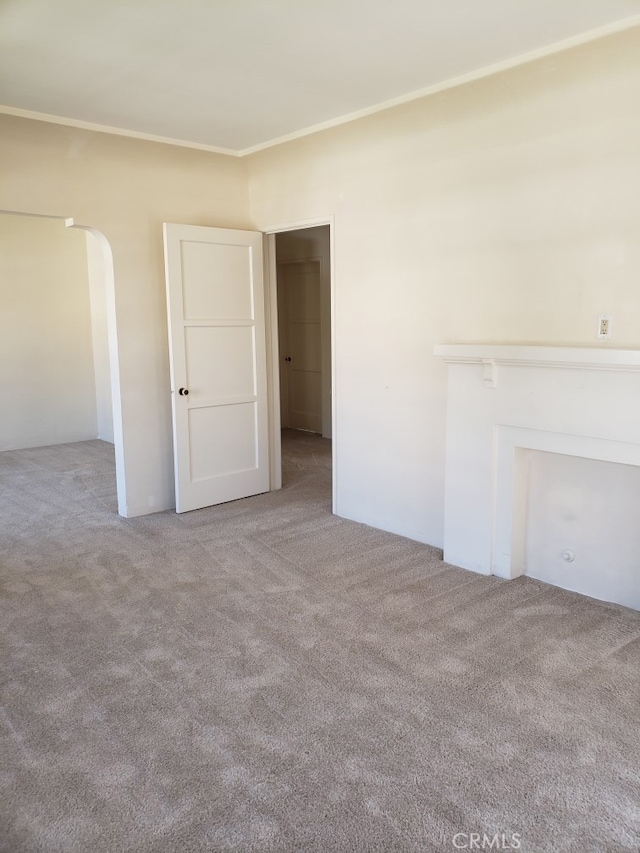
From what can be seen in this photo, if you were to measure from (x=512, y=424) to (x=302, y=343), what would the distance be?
5045 mm

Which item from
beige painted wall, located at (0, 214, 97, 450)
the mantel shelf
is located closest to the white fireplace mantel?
the mantel shelf

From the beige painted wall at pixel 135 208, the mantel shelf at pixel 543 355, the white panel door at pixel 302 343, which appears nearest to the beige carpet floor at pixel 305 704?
the beige painted wall at pixel 135 208

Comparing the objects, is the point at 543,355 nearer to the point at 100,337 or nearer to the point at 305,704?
the point at 305,704

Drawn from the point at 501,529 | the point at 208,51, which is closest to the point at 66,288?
the point at 208,51

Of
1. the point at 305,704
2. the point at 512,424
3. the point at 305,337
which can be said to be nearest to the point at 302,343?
the point at 305,337

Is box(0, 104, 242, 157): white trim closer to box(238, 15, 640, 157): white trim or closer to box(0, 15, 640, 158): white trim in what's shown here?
box(0, 15, 640, 158): white trim

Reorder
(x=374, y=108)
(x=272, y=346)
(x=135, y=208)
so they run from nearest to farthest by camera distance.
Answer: (x=374, y=108), (x=135, y=208), (x=272, y=346)

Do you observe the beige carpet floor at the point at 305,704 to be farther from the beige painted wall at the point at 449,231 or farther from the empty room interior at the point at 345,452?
the beige painted wall at the point at 449,231

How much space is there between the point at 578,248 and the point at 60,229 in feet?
20.5

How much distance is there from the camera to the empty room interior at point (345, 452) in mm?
2096

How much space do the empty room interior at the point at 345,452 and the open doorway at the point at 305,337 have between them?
228 centimetres

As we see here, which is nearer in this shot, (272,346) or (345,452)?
(345,452)

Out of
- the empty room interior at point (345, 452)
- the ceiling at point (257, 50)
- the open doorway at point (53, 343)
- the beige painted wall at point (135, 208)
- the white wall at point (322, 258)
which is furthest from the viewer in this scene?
the white wall at point (322, 258)

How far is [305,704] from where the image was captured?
2.46 metres
